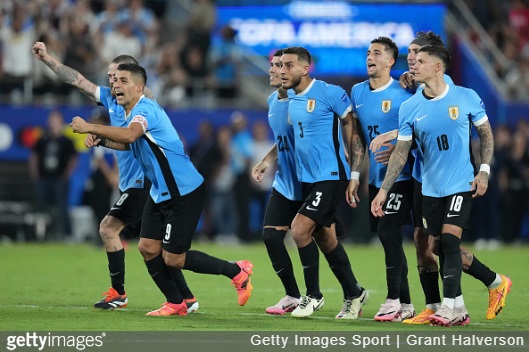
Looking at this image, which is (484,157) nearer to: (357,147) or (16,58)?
(357,147)

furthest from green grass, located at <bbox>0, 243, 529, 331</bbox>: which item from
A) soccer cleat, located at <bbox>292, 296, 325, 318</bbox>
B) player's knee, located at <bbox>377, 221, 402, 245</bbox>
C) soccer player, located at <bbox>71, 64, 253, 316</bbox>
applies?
player's knee, located at <bbox>377, 221, 402, 245</bbox>

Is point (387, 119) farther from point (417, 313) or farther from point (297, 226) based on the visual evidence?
point (417, 313)

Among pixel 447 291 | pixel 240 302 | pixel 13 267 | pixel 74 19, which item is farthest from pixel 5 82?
pixel 447 291

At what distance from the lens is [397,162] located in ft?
33.1

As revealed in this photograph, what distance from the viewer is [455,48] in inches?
943

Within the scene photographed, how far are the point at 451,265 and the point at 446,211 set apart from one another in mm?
499

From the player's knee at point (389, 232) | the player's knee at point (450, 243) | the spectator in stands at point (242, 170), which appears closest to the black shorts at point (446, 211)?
the player's knee at point (450, 243)

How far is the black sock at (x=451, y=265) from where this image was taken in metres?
9.66

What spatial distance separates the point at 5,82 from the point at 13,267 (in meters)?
6.73

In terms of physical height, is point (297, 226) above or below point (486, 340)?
above

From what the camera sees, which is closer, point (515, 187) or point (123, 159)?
point (123, 159)

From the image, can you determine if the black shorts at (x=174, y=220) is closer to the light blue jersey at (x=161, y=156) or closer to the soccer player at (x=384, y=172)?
the light blue jersey at (x=161, y=156)

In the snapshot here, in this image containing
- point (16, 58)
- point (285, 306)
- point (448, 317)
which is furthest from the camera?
point (16, 58)

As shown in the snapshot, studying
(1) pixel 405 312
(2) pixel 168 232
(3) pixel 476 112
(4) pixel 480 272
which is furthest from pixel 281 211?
(3) pixel 476 112
